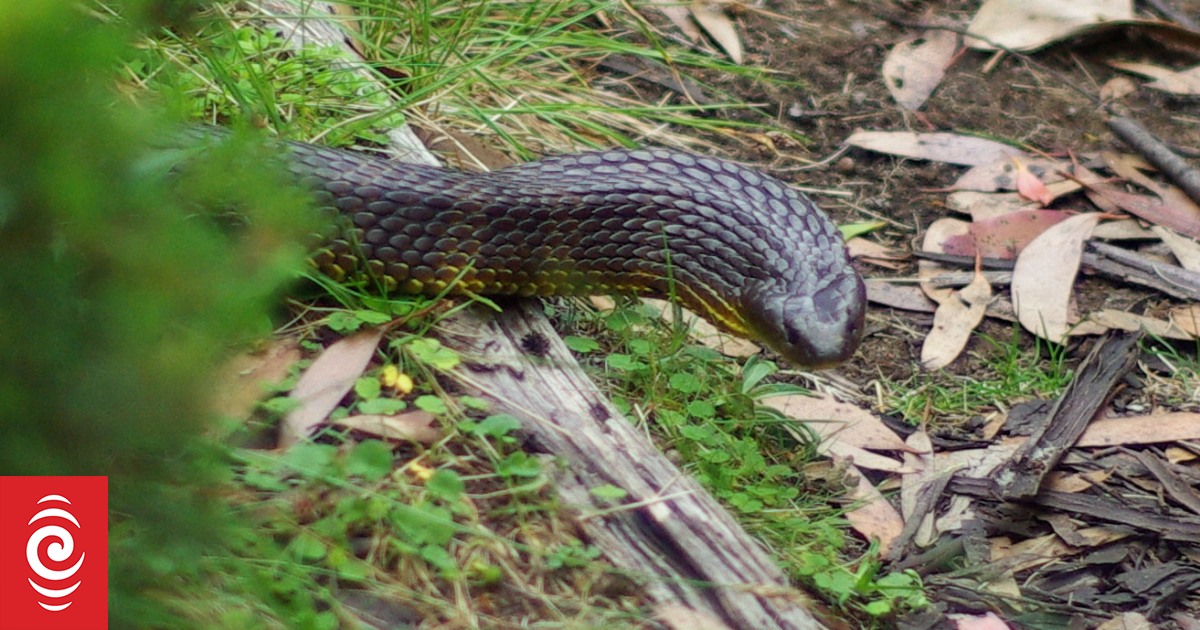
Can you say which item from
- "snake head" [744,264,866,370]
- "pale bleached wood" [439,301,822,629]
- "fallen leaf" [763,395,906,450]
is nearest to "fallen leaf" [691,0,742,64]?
"fallen leaf" [763,395,906,450]

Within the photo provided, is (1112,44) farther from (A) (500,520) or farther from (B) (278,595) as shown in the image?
(B) (278,595)

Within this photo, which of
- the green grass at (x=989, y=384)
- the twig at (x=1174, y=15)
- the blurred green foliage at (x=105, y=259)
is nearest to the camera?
the blurred green foliage at (x=105, y=259)

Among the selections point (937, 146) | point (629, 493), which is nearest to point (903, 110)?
point (937, 146)

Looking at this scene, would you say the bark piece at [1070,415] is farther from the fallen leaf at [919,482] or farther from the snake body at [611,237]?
the snake body at [611,237]

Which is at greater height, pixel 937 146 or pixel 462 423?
pixel 462 423

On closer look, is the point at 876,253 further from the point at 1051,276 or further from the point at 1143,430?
the point at 1143,430

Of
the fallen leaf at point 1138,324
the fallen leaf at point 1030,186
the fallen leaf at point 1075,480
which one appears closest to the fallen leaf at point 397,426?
the fallen leaf at point 1075,480
